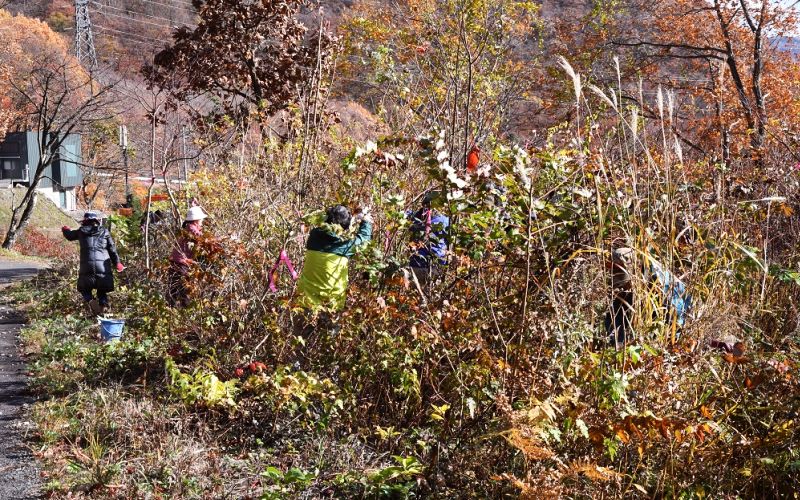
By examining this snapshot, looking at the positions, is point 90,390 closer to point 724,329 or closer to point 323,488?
point 323,488

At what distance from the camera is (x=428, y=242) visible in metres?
4.96

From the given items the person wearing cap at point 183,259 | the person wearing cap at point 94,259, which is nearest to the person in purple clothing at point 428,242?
the person wearing cap at point 183,259

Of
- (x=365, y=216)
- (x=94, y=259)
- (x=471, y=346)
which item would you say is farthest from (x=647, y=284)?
(x=94, y=259)

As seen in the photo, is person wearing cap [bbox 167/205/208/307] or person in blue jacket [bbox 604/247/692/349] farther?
person wearing cap [bbox 167/205/208/307]

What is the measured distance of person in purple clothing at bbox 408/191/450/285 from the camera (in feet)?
15.5

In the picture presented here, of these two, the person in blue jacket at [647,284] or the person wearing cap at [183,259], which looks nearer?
the person in blue jacket at [647,284]

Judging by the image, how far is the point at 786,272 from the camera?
164 inches

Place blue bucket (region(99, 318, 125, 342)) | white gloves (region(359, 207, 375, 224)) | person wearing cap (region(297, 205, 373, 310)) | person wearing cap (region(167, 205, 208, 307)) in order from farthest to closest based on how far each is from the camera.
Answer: blue bucket (region(99, 318, 125, 342)) < person wearing cap (region(167, 205, 208, 307)) < person wearing cap (region(297, 205, 373, 310)) < white gloves (region(359, 207, 375, 224))

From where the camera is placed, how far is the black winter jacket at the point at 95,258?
9.33 meters

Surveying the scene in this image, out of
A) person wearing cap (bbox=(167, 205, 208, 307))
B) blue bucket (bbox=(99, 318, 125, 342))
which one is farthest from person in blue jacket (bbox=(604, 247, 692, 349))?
blue bucket (bbox=(99, 318, 125, 342))

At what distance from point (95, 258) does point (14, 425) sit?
386cm

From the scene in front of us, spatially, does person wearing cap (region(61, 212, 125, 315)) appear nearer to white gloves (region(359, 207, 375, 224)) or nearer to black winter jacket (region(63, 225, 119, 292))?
black winter jacket (region(63, 225, 119, 292))

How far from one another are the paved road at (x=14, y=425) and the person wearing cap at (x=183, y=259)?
4.54ft

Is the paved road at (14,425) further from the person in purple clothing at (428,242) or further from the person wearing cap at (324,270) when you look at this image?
the person in purple clothing at (428,242)
